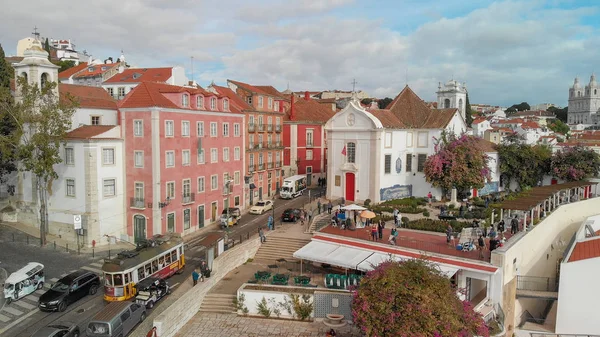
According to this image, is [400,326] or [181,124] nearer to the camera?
[400,326]

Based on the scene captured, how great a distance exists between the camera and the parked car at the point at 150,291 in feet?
73.5

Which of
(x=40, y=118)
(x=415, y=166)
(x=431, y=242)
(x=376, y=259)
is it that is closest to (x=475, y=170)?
(x=415, y=166)

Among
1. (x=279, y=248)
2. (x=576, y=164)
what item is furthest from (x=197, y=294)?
(x=576, y=164)

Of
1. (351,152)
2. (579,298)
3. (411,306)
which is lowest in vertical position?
(579,298)

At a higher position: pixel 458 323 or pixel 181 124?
pixel 181 124

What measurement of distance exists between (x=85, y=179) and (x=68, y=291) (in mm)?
11182

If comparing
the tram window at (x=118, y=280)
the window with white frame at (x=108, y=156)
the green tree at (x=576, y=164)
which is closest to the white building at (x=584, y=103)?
the green tree at (x=576, y=164)

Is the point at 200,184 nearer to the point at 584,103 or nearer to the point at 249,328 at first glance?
the point at 249,328

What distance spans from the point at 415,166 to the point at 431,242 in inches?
645

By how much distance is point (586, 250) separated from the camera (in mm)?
25094

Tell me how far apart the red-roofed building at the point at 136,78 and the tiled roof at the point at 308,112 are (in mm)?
13887

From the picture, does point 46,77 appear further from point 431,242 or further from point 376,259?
point 431,242

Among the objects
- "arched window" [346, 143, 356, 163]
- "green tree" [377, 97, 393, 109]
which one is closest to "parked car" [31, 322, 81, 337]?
"arched window" [346, 143, 356, 163]

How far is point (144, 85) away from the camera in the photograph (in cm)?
3478
